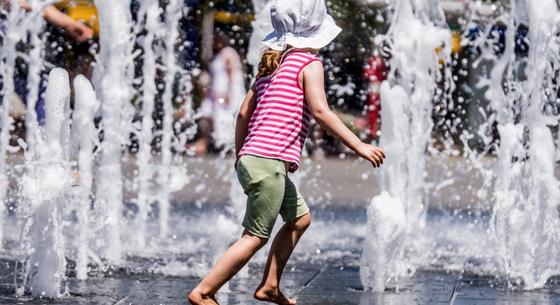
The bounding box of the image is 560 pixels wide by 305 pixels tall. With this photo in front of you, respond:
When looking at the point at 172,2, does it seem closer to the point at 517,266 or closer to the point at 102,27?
the point at 102,27

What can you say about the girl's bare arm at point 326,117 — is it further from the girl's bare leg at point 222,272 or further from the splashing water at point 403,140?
the splashing water at point 403,140

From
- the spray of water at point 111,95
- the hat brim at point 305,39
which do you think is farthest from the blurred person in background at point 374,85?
the hat brim at point 305,39

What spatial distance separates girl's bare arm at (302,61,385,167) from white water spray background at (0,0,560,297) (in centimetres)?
94

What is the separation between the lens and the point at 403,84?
769 centimetres

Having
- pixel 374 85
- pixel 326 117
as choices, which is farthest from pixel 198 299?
pixel 374 85

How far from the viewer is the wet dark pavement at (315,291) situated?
18.1 ft

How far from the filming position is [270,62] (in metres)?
5.08

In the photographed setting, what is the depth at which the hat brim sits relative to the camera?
16.7ft

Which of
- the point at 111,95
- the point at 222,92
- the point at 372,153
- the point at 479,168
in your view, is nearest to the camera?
the point at 372,153

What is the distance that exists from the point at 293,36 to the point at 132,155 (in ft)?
38.5

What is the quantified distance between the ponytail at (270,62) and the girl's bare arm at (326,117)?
12cm

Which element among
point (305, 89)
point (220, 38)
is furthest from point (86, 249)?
point (220, 38)

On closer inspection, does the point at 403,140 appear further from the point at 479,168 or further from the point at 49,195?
the point at 49,195

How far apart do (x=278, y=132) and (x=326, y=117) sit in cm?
20
